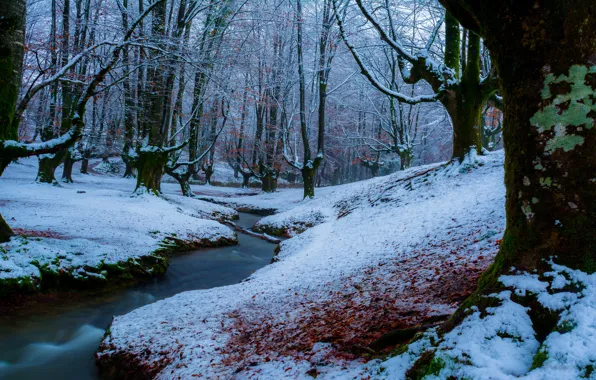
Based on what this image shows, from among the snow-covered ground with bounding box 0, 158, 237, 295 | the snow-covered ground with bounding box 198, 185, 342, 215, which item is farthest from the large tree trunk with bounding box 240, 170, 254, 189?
the snow-covered ground with bounding box 0, 158, 237, 295

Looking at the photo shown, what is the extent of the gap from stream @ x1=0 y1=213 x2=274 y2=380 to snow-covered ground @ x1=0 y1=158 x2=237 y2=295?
505 millimetres

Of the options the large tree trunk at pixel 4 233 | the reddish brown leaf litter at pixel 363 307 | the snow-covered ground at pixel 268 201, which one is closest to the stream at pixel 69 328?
the large tree trunk at pixel 4 233

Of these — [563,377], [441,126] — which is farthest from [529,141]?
[441,126]

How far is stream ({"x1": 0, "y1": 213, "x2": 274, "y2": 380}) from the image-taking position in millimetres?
4454

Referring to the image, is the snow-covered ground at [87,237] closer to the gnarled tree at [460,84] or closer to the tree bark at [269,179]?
the gnarled tree at [460,84]

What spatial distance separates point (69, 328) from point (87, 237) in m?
3.56

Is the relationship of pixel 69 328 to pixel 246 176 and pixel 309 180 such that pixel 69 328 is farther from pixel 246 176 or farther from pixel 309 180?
pixel 246 176

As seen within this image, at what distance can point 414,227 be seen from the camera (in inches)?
301

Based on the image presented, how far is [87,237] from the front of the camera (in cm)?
838

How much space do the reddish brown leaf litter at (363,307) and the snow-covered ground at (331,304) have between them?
0.02m

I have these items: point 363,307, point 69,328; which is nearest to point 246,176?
point 69,328

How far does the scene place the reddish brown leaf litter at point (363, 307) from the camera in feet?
10.7

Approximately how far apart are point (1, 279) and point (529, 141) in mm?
7461

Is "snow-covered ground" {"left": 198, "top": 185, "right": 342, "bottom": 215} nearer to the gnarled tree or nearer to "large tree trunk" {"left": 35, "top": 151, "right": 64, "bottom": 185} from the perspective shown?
"large tree trunk" {"left": 35, "top": 151, "right": 64, "bottom": 185}
